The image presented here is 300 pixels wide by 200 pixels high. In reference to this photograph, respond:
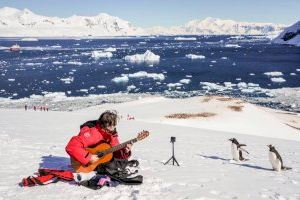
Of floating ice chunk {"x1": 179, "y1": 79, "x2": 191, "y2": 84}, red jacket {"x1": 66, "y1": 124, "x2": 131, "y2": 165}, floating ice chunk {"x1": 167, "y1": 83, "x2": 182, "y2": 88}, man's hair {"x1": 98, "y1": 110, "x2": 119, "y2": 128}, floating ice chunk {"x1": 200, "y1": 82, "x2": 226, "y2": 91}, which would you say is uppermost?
man's hair {"x1": 98, "y1": 110, "x2": 119, "y2": 128}

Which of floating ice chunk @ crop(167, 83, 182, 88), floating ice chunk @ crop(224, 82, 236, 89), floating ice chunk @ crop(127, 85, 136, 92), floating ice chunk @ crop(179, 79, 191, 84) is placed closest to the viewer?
floating ice chunk @ crop(127, 85, 136, 92)

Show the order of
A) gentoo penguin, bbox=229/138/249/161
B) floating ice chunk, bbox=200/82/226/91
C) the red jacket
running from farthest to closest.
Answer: floating ice chunk, bbox=200/82/226/91 < gentoo penguin, bbox=229/138/249/161 < the red jacket

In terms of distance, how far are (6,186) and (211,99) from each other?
28919mm

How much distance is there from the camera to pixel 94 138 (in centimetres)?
736

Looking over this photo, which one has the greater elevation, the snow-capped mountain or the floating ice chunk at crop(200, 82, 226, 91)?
the snow-capped mountain

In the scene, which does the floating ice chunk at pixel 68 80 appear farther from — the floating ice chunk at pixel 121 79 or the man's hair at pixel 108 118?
the man's hair at pixel 108 118

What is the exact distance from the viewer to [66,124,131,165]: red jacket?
23.4 feet

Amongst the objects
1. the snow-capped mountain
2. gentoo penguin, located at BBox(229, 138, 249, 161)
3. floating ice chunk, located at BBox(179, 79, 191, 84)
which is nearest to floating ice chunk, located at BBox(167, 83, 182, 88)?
floating ice chunk, located at BBox(179, 79, 191, 84)

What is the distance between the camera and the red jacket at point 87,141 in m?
7.14

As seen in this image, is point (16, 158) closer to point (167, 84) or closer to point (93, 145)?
point (93, 145)

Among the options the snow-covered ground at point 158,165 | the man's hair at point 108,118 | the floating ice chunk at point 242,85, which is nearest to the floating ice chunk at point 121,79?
the floating ice chunk at point 242,85

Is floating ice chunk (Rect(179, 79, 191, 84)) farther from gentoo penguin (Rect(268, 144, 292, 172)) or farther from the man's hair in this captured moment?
the man's hair

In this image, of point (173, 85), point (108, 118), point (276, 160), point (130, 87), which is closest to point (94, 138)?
point (108, 118)

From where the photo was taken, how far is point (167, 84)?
189 feet
